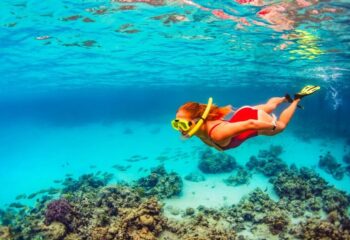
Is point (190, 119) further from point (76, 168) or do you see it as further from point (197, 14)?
point (76, 168)

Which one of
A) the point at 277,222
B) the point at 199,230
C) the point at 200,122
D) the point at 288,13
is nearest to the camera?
the point at 200,122

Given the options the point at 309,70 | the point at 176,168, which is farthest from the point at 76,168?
the point at 309,70

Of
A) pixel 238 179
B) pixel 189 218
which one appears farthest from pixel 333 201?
pixel 189 218

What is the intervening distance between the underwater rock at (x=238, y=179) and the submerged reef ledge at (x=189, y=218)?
9.03 feet

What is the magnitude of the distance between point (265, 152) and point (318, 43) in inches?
369

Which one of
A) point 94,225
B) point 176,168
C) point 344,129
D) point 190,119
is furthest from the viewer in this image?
point 344,129

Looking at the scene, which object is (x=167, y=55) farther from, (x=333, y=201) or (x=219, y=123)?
(x=219, y=123)

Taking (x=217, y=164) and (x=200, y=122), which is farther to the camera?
(x=217, y=164)

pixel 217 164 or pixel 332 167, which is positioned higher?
pixel 217 164

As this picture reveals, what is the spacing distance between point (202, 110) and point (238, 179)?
533 inches

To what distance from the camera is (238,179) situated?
59.5 ft

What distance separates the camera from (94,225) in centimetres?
1031

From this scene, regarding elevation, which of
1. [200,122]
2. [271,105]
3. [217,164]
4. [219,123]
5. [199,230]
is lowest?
[217,164]

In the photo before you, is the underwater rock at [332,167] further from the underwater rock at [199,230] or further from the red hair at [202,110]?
the red hair at [202,110]
